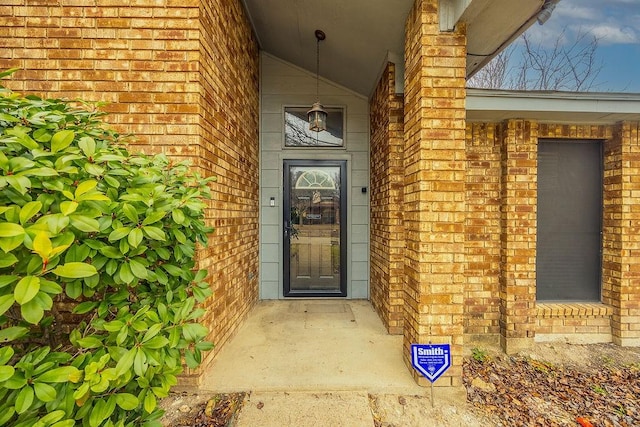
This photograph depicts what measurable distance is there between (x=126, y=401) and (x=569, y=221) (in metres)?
4.33

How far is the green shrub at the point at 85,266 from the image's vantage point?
97 cm

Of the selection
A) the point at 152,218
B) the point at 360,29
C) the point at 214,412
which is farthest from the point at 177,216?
the point at 360,29

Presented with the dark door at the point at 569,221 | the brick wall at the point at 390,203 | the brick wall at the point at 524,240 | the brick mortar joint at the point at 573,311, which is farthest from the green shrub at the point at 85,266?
the dark door at the point at 569,221

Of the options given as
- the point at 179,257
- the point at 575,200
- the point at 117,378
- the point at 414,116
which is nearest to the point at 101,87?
the point at 179,257

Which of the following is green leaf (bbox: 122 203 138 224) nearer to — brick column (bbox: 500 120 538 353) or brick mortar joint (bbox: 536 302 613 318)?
brick column (bbox: 500 120 538 353)

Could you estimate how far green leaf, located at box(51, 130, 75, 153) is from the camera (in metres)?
1.17

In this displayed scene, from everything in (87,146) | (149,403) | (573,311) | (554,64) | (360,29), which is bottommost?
(573,311)

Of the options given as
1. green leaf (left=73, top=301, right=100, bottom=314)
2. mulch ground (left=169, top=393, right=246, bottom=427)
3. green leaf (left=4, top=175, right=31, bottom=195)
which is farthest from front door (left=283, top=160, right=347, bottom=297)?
green leaf (left=4, top=175, right=31, bottom=195)

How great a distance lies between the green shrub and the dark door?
3662 millimetres

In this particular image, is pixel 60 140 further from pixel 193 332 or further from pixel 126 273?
pixel 193 332

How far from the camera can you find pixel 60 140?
1172 millimetres

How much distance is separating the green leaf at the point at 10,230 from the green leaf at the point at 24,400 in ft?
1.84

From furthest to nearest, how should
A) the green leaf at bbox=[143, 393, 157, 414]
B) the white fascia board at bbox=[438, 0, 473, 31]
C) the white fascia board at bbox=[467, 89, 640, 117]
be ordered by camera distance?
the white fascia board at bbox=[467, 89, 640, 117] < the white fascia board at bbox=[438, 0, 473, 31] < the green leaf at bbox=[143, 393, 157, 414]

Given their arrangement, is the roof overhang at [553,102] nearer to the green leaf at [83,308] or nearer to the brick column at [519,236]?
the brick column at [519,236]
